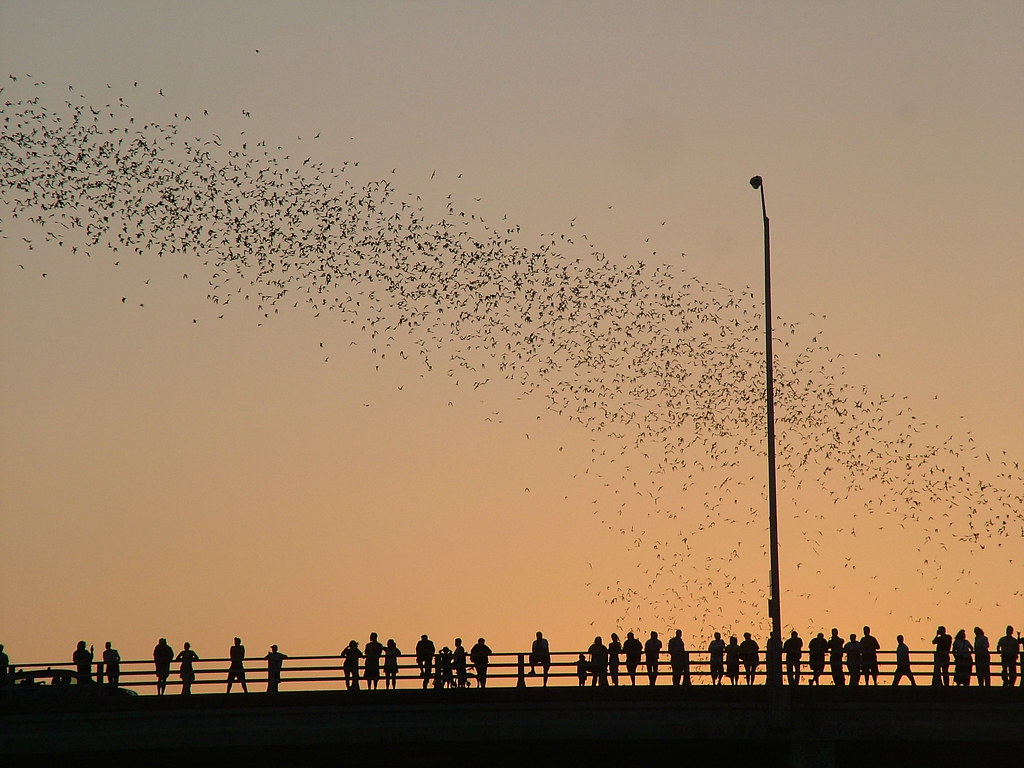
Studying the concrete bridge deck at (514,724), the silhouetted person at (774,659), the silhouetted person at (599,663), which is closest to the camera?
the concrete bridge deck at (514,724)

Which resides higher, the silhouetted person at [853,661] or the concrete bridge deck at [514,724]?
the silhouetted person at [853,661]

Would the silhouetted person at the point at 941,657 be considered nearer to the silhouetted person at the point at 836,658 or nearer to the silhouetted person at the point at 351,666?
the silhouetted person at the point at 836,658

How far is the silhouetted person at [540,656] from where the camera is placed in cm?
3568

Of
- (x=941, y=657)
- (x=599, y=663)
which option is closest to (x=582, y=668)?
(x=599, y=663)

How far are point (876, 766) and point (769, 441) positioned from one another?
22.7 feet

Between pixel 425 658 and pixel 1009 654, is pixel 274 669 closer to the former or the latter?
pixel 425 658

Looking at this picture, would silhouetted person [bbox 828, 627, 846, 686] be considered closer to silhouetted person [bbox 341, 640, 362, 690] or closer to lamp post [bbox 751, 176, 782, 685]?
lamp post [bbox 751, 176, 782, 685]

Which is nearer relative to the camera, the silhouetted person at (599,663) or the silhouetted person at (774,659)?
the silhouetted person at (774,659)

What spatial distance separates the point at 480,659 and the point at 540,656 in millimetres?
1372

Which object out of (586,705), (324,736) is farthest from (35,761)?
(586,705)

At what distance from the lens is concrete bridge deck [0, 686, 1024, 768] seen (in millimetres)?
32312

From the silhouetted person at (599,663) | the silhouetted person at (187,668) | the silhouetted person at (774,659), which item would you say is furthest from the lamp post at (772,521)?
the silhouetted person at (187,668)

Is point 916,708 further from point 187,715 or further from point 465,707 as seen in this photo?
point 187,715

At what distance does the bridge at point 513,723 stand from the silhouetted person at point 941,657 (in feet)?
2.54
